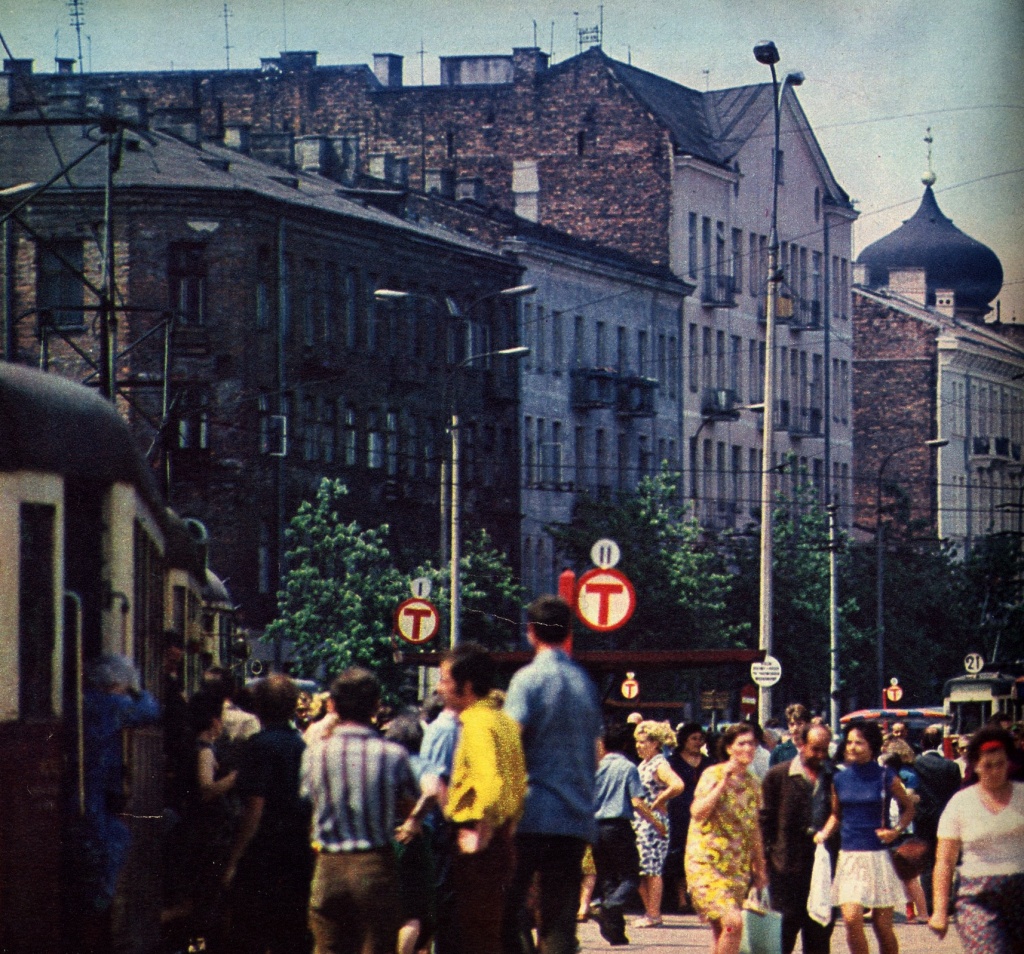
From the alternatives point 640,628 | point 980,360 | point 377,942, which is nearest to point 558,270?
point 640,628

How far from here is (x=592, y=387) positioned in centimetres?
8006

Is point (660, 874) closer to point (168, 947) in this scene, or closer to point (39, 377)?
point (168, 947)

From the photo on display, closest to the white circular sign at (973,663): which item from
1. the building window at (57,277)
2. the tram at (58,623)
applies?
the building window at (57,277)

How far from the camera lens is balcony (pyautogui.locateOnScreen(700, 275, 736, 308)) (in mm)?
87188

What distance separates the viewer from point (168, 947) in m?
16.6

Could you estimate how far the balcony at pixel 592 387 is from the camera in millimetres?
79625

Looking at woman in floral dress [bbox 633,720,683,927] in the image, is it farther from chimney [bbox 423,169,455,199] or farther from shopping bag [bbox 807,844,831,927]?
chimney [bbox 423,169,455,199]

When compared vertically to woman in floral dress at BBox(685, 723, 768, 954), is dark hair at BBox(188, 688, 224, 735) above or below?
above

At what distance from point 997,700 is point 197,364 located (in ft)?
57.4

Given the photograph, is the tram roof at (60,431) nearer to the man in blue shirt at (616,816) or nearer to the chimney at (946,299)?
the man in blue shirt at (616,816)

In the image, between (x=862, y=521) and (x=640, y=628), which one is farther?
(x=862, y=521)

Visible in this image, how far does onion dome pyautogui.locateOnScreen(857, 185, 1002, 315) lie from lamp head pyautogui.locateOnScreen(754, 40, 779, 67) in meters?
68.8

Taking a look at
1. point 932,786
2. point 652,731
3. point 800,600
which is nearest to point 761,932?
point 652,731

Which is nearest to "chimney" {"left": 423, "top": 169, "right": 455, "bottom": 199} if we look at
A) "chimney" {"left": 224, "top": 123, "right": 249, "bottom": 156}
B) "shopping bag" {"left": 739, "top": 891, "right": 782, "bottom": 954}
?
"chimney" {"left": 224, "top": 123, "right": 249, "bottom": 156}
